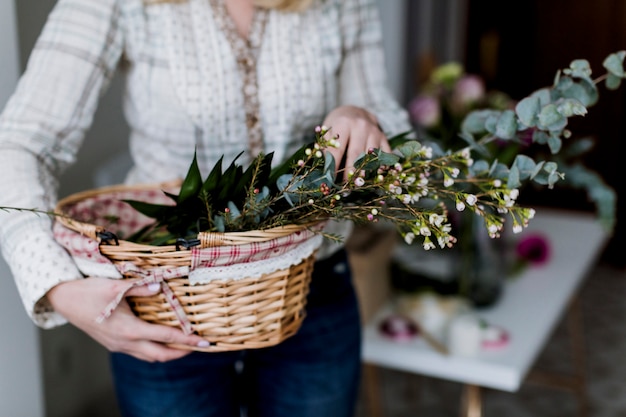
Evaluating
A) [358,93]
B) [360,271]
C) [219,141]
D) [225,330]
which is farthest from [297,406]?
[360,271]

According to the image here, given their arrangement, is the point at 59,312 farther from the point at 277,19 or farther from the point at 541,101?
the point at 541,101

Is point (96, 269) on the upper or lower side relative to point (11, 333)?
upper

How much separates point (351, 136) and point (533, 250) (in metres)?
1.46

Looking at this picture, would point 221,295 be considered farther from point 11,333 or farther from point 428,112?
point 428,112

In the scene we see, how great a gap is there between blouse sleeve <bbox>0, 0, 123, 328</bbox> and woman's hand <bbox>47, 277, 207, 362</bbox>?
0.02 meters

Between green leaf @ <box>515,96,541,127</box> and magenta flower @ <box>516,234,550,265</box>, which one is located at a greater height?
green leaf @ <box>515,96,541,127</box>

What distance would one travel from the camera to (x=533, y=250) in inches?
86.9

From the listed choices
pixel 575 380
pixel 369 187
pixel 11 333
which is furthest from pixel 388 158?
pixel 575 380

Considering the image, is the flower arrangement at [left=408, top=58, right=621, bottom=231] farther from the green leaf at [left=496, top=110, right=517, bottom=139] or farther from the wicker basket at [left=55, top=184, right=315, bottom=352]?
the wicker basket at [left=55, top=184, right=315, bottom=352]

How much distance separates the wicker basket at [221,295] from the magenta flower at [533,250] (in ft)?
4.65

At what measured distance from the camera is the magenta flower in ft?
7.22

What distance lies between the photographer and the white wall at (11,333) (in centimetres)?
116

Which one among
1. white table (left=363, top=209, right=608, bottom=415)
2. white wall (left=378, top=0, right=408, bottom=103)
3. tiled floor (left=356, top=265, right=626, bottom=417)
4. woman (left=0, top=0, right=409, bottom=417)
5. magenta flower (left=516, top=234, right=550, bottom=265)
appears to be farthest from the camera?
white wall (left=378, top=0, right=408, bottom=103)

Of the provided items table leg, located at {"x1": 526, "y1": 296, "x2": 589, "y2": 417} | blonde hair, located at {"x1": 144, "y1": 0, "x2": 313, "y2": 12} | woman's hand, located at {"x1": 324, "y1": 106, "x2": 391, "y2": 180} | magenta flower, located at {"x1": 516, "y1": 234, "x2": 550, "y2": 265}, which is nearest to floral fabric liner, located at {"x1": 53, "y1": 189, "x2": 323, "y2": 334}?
woman's hand, located at {"x1": 324, "y1": 106, "x2": 391, "y2": 180}
